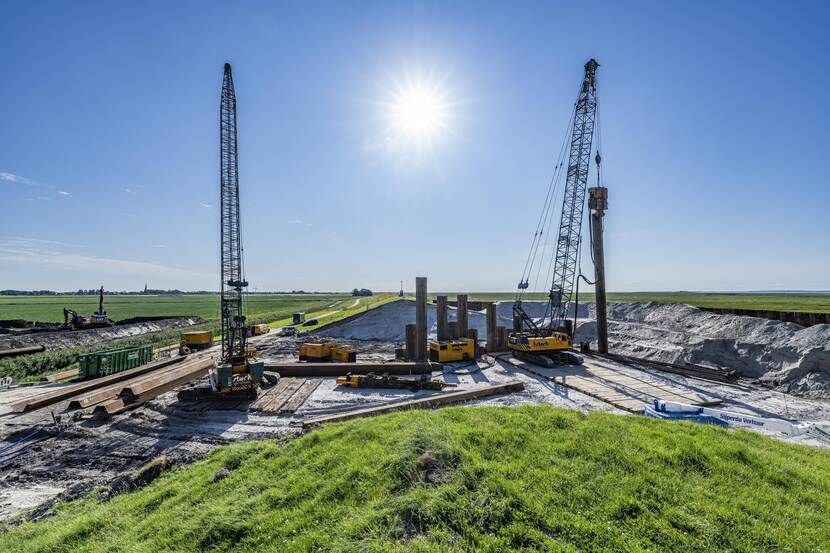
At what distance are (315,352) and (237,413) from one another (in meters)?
8.16

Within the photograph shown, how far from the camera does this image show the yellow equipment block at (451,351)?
2144 centimetres

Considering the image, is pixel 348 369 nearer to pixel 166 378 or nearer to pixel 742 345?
pixel 166 378

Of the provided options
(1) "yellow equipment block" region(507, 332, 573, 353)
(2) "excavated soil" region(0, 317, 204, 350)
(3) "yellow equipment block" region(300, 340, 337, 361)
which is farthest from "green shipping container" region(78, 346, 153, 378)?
(1) "yellow equipment block" region(507, 332, 573, 353)

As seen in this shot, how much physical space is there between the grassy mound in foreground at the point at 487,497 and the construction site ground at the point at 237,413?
111 inches

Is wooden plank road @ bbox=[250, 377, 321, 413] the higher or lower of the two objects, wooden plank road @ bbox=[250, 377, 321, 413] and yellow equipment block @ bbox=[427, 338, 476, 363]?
the lower

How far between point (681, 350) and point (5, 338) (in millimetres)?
50698

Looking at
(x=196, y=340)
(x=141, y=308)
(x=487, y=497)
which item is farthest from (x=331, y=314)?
(x=141, y=308)

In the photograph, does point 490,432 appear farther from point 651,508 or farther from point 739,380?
point 739,380

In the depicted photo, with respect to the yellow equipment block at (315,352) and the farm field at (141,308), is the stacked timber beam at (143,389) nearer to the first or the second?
the yellow equipment block at (315,352)

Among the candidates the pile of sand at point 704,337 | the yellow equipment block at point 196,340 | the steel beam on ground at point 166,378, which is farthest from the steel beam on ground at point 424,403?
the yellow equipment block at point 196,340

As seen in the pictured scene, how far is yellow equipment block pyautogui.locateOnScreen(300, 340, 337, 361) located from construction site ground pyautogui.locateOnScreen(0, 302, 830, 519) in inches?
129

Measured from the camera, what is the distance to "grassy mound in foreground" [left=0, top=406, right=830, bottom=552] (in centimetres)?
423

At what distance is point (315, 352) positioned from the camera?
21062mm

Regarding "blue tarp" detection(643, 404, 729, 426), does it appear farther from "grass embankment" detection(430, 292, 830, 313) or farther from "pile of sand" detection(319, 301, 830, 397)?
"grass embankment" detection(430, 292, 830, 313)
